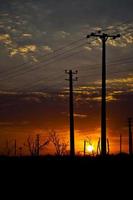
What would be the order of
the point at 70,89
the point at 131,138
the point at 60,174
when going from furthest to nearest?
the point at 131,138, the point at 70,89, the point at 60,174

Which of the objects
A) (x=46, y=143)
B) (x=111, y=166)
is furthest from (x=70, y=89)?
(x=111, y=166)

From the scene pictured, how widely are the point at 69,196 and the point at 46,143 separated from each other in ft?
177

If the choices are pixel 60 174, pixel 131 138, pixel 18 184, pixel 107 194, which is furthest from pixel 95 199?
pixel 131 138

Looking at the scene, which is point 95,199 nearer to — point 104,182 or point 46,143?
point 104,182

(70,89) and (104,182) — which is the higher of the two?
(70,89)

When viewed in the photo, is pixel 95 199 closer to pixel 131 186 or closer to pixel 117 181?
pixel 131 186

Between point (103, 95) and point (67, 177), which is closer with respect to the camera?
point (67, 177)

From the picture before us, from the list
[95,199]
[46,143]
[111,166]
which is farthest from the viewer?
[46,143]

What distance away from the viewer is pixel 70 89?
53938 mm

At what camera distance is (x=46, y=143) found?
7325 cm

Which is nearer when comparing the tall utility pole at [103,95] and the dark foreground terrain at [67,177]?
the dark foreground terrain at [67,177]

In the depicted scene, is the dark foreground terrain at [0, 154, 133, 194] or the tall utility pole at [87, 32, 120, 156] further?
the tall utility pole at [87, 32, 120, 156]

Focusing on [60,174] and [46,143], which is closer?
[60,174]

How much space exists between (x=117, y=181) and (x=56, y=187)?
9.78 ft
